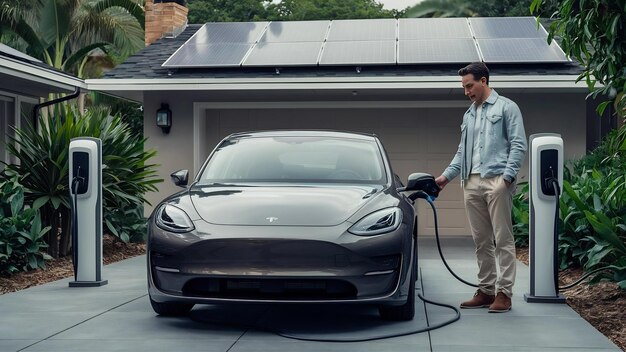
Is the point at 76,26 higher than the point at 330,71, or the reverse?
the point at 76,26

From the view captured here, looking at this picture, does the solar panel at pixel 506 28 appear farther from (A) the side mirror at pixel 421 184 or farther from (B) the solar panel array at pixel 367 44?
(A) the side mirror at pixel 421 184

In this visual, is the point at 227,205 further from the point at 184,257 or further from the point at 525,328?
the point at 525,328

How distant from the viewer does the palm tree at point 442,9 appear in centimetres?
4322

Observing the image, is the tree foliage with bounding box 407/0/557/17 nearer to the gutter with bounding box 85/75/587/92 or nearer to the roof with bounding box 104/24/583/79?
the roof with bounding box 104/24/583/79

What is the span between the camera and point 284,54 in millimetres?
14312

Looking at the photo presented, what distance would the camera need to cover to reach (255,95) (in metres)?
14.4

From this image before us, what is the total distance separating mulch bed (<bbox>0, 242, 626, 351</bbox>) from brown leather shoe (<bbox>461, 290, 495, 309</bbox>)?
73cm

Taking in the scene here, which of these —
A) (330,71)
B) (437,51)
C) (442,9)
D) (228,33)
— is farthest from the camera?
(442,9)

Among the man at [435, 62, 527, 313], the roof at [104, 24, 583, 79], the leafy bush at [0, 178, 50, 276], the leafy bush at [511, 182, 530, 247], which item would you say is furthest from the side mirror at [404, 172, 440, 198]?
the roof at [104, 24, 583, 79]

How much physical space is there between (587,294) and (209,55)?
27.5 feet

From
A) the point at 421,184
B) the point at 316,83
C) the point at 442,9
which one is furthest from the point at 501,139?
the point at 442,9

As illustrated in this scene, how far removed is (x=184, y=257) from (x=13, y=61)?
642 cm

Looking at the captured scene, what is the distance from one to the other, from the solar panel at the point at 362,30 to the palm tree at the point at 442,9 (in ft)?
89.0

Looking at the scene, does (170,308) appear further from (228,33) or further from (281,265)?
(228,33)
